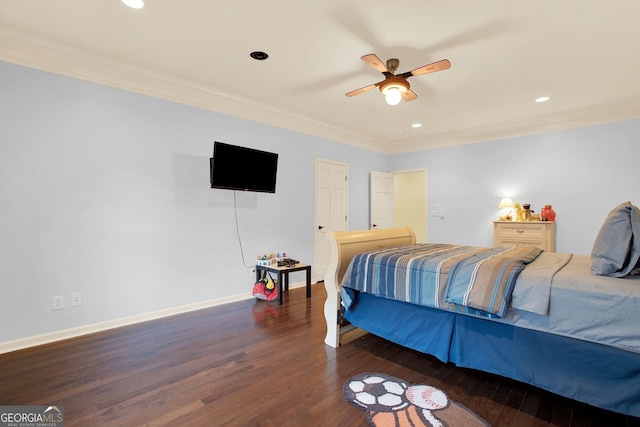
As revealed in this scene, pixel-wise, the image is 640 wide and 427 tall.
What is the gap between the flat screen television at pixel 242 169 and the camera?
335 cm

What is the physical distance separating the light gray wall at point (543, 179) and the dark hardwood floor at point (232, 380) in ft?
11.2

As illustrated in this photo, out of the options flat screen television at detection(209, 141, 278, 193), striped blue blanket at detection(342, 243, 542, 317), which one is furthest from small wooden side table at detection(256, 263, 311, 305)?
striped blue blanket at detection(342, 243, 542, 317)

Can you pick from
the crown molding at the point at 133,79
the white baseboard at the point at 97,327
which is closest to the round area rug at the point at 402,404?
the white baseboard at the point at 97,327

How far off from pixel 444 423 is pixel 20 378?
279 cm

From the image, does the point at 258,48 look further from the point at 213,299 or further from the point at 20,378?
the point at 20,378

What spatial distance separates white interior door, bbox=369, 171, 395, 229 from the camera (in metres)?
5.86

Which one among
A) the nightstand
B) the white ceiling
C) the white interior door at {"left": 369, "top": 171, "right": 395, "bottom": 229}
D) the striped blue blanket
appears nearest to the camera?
Answer: the striped blue blanket

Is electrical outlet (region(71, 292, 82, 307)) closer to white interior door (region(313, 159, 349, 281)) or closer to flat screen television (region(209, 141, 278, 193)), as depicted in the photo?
flat screen television (region(209, 141, 278, 193))

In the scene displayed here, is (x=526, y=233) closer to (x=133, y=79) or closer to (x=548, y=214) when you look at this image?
(x=548, y=214)

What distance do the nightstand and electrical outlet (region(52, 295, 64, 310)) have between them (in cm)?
557

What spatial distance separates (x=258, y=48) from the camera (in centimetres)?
266

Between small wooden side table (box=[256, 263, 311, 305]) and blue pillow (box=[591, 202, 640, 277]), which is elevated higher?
blue pillow (box=[591, 202, 640, 277])

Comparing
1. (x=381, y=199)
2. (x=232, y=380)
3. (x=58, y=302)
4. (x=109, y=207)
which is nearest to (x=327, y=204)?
(x=381, y=199)

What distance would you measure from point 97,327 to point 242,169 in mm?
2167
